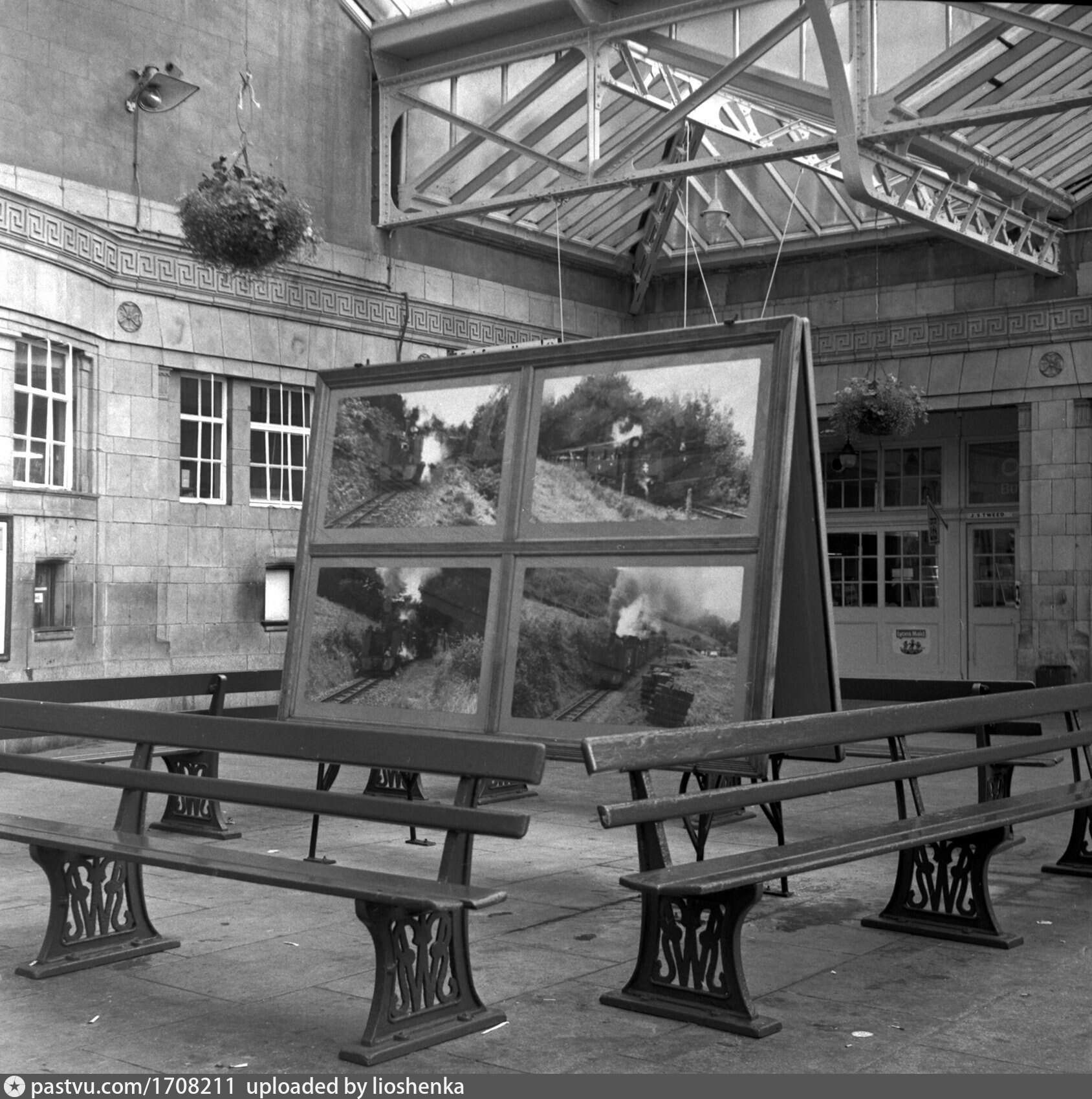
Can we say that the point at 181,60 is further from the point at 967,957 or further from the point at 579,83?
the point at 967,957

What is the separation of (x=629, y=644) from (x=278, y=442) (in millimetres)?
9472

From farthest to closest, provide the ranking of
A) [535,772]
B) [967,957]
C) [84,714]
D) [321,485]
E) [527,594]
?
1. [321,485]
2. [527,594]
3. [84,714]
4. [967,957]
5. [535,772]

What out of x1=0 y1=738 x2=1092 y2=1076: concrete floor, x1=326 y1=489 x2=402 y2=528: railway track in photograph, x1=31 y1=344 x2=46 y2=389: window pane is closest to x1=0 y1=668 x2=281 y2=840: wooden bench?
x1=0 y1=738 x2=1092 y2=1076: concrete floor

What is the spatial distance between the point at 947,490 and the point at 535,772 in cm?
1686

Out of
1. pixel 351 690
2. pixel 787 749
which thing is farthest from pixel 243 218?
pixel 787 749

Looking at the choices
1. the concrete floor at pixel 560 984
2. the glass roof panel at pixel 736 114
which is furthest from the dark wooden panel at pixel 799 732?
the glass roof panel at pixel 736 114

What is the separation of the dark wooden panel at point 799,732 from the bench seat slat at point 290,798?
39 centimetres

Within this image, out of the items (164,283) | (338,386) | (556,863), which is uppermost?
(164,283)

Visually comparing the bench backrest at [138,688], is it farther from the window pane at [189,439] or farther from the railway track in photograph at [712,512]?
the window pane at [189,439]

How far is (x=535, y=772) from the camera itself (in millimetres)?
4523

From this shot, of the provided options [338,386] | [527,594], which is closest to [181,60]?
[338,386]

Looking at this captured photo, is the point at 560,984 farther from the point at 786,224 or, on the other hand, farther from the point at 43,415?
the point at 786,224

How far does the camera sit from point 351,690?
26.3 ft

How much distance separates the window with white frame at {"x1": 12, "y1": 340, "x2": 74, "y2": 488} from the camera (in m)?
12.7
